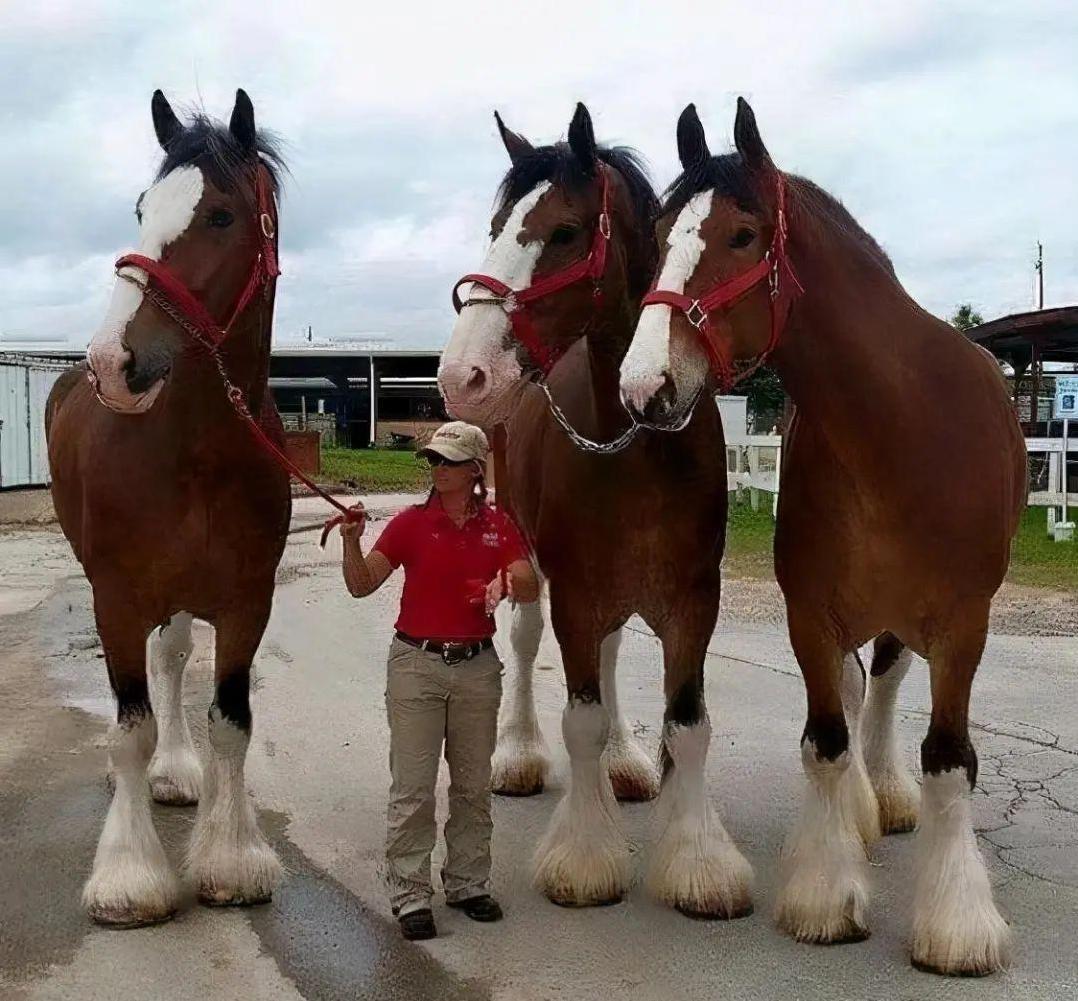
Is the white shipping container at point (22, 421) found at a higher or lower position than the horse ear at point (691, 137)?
lower

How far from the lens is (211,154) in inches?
136

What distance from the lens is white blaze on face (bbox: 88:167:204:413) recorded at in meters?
3.04

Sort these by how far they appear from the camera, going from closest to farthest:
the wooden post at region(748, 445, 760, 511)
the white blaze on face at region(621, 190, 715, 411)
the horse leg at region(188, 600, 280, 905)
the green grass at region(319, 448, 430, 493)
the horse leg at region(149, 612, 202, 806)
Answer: the white blaze on face at region(621, 190, 715, 411)
the horse leg at region(188, 600, 280, 905)
the horse leg at region(149, 612, 202, 806)
the wooden post at region(748, 445, 760, 511)
the green grass at region(319, 448, 430, 493)

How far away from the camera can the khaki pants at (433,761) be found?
11.3 ft

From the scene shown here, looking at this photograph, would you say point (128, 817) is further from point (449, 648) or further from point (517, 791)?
point (517, 791)

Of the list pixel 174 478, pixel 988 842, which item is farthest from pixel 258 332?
pixel 988 842

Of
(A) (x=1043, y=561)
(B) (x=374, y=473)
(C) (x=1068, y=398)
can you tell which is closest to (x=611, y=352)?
(A) (x=1043, y=561)

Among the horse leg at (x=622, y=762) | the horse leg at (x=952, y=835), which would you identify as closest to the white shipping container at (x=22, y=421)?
the horse leg at (x=622, y=762)

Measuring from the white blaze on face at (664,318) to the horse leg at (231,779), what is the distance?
1.67 meters

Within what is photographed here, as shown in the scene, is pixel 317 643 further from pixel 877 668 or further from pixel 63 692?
pixel 877 668

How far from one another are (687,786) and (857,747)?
2.90ft

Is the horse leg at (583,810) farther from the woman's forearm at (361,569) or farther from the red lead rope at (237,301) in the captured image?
the red lead rope at (237,301)

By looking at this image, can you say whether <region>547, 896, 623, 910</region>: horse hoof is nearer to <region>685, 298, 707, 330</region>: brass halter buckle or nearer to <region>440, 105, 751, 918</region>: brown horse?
<region>440, 105, 751, 918</region>: brown horse

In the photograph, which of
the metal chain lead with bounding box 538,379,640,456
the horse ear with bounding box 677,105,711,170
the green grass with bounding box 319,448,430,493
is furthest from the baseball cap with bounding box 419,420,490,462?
the green grass with bounding box 319,448,430,493
